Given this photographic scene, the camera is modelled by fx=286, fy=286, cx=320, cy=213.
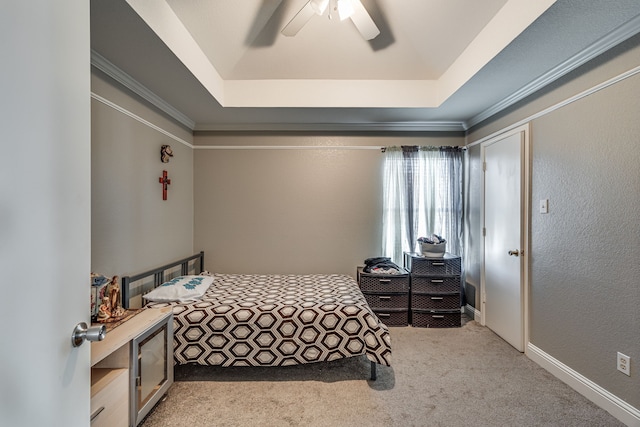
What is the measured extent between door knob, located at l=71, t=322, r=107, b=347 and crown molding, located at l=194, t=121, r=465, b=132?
316 centimetres

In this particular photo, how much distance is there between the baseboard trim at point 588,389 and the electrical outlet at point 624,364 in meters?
0.20

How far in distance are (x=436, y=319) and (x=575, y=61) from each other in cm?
262

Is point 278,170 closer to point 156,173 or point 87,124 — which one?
point 156,173

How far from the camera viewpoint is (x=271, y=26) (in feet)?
7.94

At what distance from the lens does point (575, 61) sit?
2.06m

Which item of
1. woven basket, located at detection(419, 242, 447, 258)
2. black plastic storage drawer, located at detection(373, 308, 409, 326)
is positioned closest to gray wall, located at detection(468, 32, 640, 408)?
woven basket, located at detection(419, 242, 447, 258)

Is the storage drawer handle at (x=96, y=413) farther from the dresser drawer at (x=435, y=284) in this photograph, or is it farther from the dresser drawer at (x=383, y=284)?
the dresser drawer at (x=435, y=284)

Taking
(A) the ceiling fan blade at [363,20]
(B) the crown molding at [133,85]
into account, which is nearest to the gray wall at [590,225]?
(A) the ceiling fan blade at [363,20]

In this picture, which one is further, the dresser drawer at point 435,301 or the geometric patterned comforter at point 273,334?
the dresser drawer at point 435,301

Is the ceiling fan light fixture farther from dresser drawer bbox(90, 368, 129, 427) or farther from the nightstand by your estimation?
dresser drawer bbox(90, 368, 129, 427)

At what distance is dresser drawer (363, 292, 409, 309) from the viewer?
3.26 metres

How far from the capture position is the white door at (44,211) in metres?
0.63

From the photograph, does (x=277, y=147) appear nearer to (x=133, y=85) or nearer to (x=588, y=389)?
(x=133, y=85)

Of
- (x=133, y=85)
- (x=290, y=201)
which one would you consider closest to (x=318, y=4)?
(x=133, y=85)
